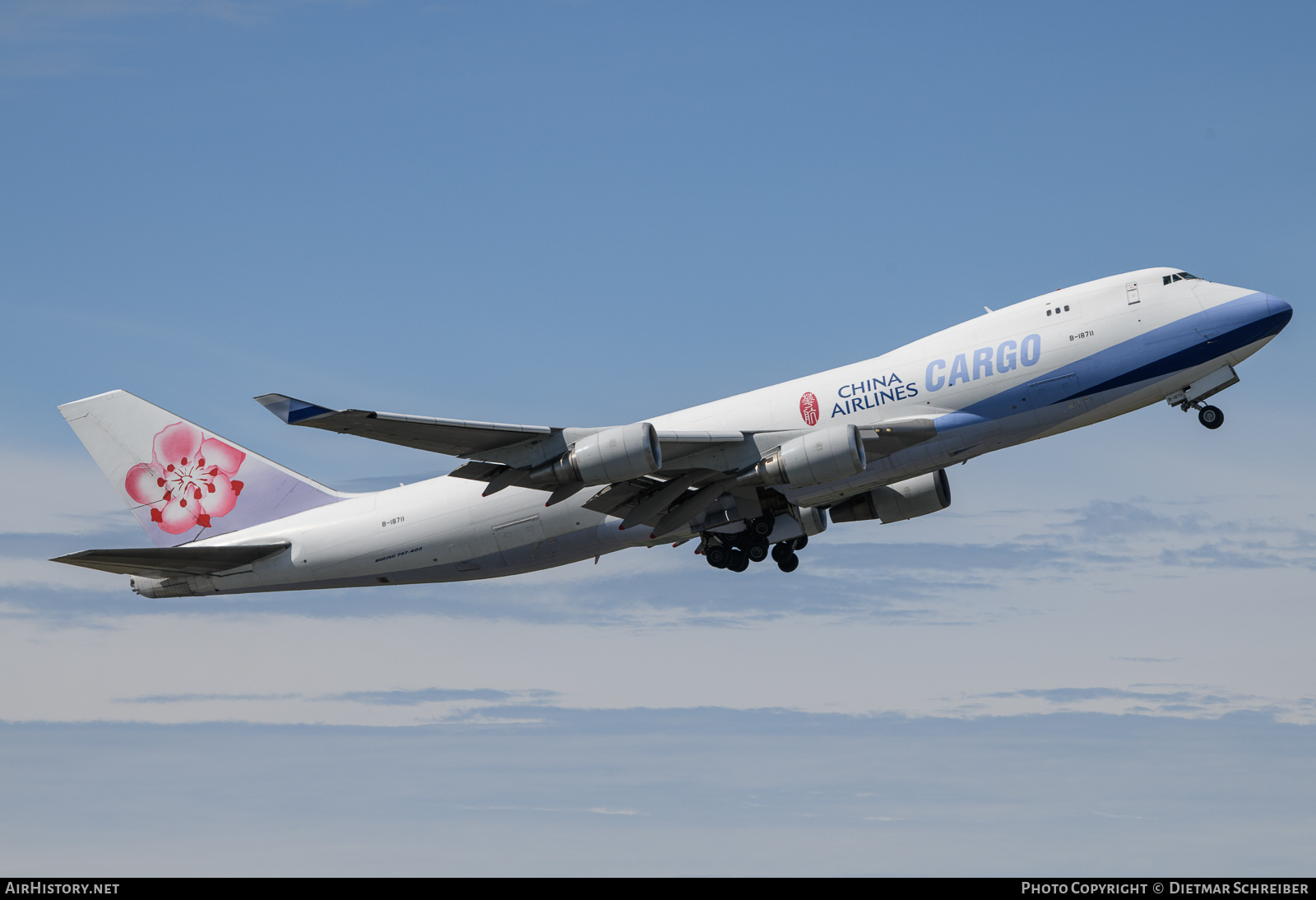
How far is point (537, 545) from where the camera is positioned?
34500 millimetres

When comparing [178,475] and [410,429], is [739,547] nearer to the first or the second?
[410,429]

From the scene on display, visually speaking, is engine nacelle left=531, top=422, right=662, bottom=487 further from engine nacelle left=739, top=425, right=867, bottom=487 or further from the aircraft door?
the aircraft door

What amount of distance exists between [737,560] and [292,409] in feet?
46.1

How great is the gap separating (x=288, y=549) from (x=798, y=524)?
15.3m

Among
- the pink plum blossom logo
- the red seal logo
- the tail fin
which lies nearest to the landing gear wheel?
the red seal logo

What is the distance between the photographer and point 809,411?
105ft

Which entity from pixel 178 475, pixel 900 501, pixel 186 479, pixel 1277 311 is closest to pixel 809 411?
pixel 900 501

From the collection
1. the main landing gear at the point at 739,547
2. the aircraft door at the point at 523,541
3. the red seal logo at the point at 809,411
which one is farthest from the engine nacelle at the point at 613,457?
the main landing gear at the point at 739,547

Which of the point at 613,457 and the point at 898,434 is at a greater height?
the point at 613,457

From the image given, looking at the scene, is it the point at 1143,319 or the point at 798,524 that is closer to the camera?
the point at 1143,319

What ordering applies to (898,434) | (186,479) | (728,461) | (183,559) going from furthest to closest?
(186,479), (183,559), (728,461), (898,434)

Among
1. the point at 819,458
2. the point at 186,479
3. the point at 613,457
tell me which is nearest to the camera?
the point at 613,457
